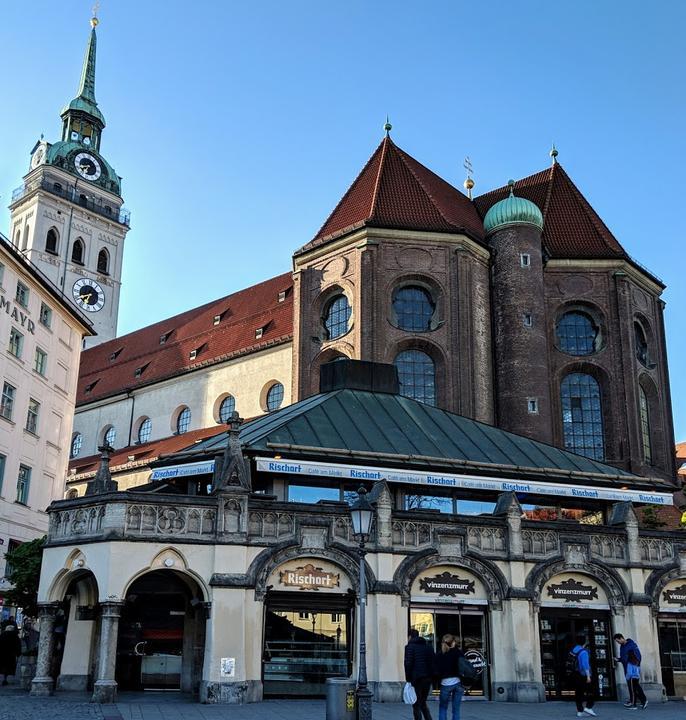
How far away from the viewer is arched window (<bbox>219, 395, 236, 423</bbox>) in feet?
178

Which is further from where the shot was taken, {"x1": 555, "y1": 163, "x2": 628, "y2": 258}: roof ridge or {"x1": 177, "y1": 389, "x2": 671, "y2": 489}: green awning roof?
{"x1": 555, "y1": 163, "x2": 628, "y2": 258}: roof ridge

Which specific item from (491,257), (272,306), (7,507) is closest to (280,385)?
(272,306)

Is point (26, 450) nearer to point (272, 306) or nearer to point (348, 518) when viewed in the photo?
point (272, 306)

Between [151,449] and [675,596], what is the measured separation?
115 feet

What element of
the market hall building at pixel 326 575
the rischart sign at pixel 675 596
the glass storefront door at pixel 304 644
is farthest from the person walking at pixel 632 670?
the glass storefront door at pixel 304 644

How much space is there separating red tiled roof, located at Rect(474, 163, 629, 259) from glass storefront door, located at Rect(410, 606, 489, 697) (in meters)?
28.6

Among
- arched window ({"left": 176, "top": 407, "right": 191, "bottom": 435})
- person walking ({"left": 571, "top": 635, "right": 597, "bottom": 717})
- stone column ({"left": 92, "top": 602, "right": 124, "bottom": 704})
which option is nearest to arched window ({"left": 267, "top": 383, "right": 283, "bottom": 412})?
arched window ({"left": 176, "top": 407, "right": 191, "bottom": 435})

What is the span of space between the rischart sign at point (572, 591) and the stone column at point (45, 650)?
40.7 ft

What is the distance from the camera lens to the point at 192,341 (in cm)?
6094

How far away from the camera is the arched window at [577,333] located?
154 ft

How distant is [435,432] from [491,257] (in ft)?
67.1

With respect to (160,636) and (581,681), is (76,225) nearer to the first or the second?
(160,636)

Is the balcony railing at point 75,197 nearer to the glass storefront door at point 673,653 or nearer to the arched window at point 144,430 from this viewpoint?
the arched window at point 144,430

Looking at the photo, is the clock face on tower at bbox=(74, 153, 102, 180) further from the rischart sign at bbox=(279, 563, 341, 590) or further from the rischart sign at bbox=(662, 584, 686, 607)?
the rischart sign at bbox=(662, 584, 686, 607)
